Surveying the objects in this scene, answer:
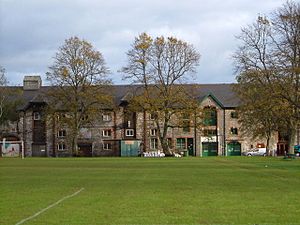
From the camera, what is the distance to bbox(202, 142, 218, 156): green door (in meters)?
112

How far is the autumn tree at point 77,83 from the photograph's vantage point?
94562mm

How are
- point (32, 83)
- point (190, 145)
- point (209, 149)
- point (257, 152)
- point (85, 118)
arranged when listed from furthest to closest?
point (32, 83), point (190, 145), point (209, 149), point (257, 152), point (85, 118)

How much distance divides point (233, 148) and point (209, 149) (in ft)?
15.8

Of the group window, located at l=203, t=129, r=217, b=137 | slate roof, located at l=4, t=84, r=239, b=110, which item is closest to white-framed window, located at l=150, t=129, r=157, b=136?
slate roof, located at l=4, t=84, r=239, b=110

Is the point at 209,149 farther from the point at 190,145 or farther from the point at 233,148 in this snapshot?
the point at 233,148

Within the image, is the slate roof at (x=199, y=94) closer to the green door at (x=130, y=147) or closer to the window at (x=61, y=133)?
the window at (x=61, y=133)

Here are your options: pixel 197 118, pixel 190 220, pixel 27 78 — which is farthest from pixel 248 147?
pixel 190 220

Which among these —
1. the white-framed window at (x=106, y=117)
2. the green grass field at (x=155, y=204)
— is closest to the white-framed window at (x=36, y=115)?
the white-framed window at (x=106, y=117)

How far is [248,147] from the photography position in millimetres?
113812

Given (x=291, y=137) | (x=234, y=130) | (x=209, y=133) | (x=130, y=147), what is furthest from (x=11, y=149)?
(x=291, y=137)

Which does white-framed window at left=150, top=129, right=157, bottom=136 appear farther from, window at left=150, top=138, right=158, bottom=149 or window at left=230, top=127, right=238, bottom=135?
window at left=230, top=127, right=238, bottom=135

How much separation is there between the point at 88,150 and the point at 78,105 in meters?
20.6

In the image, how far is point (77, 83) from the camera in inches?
3757

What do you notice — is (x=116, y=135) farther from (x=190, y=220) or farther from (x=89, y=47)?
(x=190, y=220)
